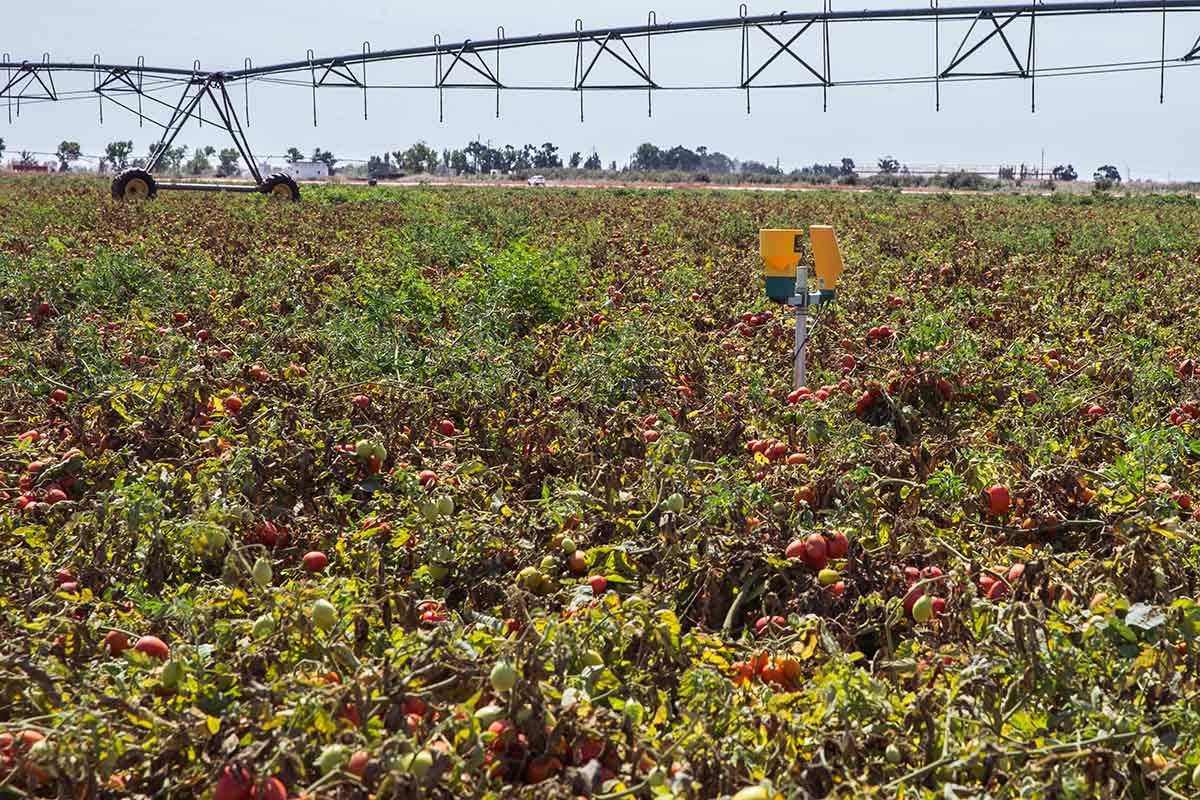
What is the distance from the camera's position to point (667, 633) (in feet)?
9.12

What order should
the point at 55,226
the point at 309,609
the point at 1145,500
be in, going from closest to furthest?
the point at 309,609 → the point at 1145,500 → the point at 55,226

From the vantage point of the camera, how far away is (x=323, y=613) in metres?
2.71

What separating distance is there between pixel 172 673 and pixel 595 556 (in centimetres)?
152

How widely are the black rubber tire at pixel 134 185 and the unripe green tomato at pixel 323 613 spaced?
76.4 ft

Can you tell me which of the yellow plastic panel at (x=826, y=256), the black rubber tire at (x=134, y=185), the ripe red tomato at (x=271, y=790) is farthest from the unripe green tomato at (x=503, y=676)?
the black rubber tire at (x=134, y=185)

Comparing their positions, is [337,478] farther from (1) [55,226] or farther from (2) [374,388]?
(1) [55,226]

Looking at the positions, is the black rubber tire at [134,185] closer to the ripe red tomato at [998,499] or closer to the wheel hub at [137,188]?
the wheel hub at [137,188]

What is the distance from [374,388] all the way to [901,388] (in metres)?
2.63

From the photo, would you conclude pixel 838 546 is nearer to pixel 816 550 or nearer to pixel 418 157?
pixel 816 550

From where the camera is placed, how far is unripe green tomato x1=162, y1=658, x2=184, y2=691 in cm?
253

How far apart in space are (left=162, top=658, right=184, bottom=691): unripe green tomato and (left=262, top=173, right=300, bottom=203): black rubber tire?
82.5 ft

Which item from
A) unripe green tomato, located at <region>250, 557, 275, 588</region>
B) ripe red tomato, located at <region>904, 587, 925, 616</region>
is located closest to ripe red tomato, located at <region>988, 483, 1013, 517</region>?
ripe red tomato, located at <region>904, 587, 925, 616</region>

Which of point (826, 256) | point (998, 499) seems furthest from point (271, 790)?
point (826, 256)

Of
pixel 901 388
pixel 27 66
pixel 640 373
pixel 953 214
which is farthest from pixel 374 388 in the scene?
pixel 27 66
